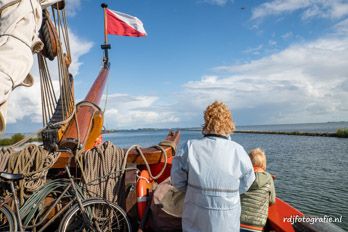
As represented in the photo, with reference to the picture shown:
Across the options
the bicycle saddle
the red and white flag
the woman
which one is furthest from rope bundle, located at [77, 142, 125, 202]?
the red and white flag

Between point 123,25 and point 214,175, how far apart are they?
985 centimetres

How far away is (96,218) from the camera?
3.42 metres

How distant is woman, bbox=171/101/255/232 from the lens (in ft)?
8.30

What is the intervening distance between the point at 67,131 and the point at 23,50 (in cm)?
271

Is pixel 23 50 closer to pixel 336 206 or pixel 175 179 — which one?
pixel 175 179

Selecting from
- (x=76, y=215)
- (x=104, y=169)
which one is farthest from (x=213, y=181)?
(x=104, y=169)

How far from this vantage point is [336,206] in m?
11.6

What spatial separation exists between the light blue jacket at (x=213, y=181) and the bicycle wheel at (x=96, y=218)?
1.14 meters

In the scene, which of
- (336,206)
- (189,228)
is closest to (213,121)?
(189,228)

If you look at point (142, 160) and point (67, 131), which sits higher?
point (67, 131)

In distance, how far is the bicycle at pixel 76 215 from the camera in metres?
3.05

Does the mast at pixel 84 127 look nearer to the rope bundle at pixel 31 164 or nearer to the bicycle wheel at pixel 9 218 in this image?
the rope bundle at pixel 31 164

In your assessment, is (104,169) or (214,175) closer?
(214,175)

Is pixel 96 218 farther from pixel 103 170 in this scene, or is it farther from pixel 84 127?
pixel 84 127
